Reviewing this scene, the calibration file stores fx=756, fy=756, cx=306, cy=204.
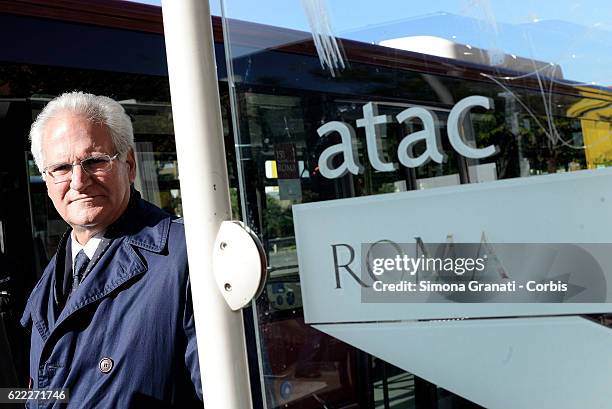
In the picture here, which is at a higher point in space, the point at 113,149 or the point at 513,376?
the point at 113,149

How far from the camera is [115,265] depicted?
1.79 m

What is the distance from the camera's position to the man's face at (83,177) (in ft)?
6.09

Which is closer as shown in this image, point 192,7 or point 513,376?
point 192,7

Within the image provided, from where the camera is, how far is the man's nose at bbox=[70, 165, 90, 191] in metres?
1.85

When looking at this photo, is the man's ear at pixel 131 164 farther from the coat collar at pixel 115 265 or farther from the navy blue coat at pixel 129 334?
the navy blue coat at pixel 129 334

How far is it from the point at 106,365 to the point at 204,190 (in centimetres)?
67

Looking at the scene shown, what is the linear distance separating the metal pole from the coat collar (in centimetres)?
56

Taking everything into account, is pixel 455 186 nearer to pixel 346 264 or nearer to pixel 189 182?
pixel 346 264

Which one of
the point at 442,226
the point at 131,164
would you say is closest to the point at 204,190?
the point at 442,226

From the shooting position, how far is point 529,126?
179 centimetres

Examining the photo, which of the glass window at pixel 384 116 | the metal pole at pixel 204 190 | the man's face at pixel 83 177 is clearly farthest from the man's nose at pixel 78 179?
the metal pole at pixel 204 190

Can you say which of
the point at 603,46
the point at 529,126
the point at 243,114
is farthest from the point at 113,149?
the point at 603,46

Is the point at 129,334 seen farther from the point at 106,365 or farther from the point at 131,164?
the point at 131,164

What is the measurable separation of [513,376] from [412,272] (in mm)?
330
